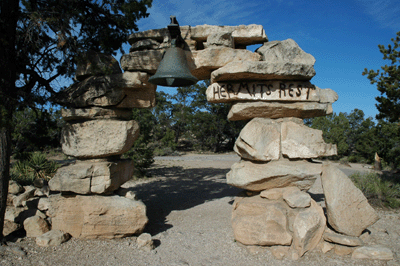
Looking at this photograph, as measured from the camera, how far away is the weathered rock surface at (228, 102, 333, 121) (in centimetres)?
413

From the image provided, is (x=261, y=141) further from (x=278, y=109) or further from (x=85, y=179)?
(x=85, y=179)

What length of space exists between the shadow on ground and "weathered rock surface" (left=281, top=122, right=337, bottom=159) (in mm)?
2513

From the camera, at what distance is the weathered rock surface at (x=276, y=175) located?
388 centimetres

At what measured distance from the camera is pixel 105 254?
12.2 feet

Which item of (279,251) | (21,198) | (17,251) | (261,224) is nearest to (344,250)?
(279,251)

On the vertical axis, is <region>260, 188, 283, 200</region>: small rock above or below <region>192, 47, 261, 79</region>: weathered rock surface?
below

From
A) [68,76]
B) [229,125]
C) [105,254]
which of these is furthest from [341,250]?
[229,125]

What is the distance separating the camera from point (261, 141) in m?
4.01

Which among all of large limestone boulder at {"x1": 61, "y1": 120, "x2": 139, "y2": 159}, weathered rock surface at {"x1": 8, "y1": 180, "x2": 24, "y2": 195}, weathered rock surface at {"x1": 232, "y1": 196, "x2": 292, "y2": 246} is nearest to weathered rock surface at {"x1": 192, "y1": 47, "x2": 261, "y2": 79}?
large limestone boulder at {"x1": 61, "y1": 120, "x2": 139, "y2": 159}

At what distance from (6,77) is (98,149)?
165 centimetres

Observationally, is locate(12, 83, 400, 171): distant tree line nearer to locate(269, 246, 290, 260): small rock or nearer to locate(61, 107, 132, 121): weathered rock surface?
locate(61, 107, 132, 121): weathered rock surface

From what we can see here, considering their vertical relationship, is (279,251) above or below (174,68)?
below

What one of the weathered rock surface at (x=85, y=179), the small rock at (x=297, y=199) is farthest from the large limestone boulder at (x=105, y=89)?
the small rock at (x=297, y=199)

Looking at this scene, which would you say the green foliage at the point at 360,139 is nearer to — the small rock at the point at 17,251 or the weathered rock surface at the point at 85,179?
the weathered rock surface at the point at 85,179
